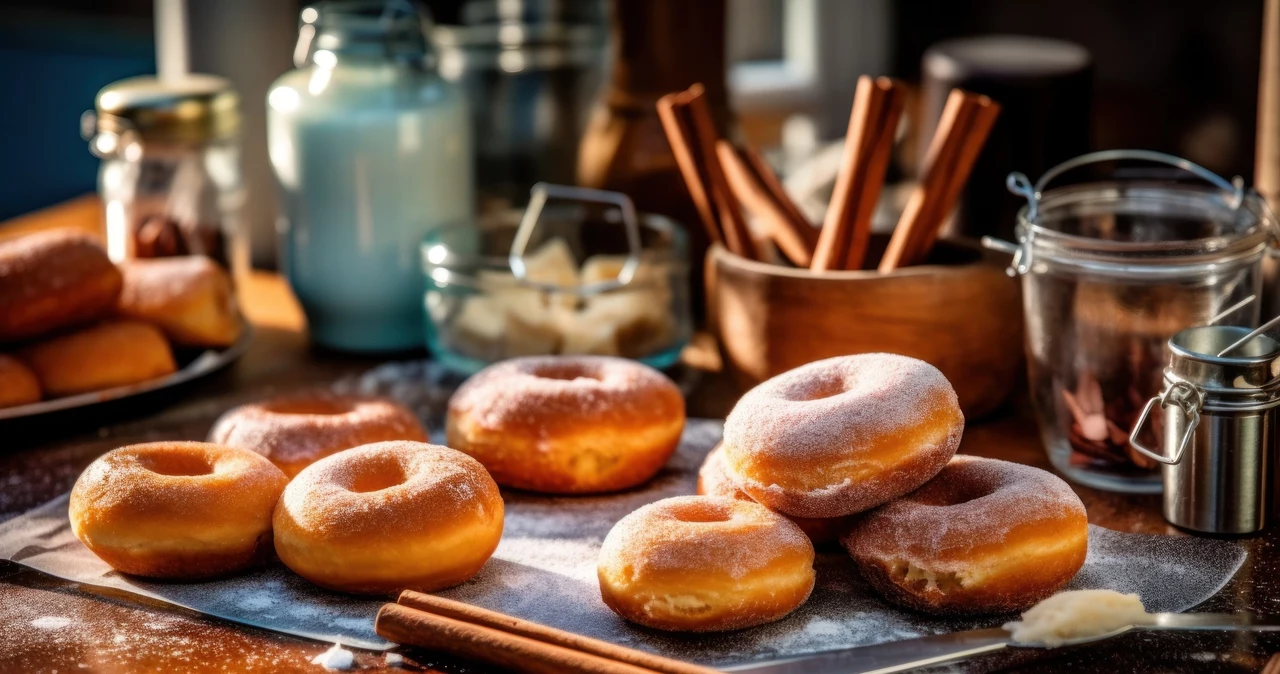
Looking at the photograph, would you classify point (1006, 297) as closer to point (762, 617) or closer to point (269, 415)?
point (762, 617)

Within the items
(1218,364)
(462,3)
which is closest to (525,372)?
(1218,364)

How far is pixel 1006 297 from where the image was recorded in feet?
3.42

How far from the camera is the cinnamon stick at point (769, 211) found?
1108 mm

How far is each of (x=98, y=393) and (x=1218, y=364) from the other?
2.79 ft

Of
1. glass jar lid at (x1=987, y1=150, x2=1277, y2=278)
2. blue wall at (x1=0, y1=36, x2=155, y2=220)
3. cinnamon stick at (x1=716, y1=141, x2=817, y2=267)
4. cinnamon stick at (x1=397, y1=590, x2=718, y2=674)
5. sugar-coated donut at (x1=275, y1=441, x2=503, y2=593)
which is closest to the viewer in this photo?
cinnamon stick at (x1=397, y1=590, x2=718, y2=674)

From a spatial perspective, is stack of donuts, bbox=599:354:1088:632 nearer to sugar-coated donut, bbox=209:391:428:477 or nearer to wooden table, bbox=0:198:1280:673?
wooden table, bbox=0:198:1280:673

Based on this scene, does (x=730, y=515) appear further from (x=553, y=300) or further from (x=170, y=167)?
(x=170, y=167)

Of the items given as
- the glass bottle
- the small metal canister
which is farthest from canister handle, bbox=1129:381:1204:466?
the glass bottle

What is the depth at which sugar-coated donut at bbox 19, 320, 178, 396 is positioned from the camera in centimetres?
109

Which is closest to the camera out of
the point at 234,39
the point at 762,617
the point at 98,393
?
the point at 762,617

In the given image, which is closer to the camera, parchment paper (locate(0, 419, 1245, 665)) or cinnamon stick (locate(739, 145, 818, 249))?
parchment paper (locate(0, 419, 1245, 665))

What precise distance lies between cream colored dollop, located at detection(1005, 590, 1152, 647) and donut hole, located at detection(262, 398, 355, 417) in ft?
1.75

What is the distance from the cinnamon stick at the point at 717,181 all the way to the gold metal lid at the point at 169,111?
0.47 meters

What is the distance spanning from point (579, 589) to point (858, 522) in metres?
0.17
